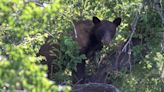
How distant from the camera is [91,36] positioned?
8000 mm

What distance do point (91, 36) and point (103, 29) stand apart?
27cm

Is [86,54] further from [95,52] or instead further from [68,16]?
[68,16]

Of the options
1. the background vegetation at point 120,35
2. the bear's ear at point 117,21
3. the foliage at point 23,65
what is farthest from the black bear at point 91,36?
the foliage at point 23,65

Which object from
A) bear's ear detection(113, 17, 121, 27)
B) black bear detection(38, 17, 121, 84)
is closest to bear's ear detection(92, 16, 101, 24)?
black bear detection(38, 17, 121, 84)

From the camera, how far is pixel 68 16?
7.31 meters

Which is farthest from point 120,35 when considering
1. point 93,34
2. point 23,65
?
point 23,65

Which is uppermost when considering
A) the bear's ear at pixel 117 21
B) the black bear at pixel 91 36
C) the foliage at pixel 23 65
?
the foliage at pixel 23 65

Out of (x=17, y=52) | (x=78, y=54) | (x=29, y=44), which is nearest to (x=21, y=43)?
(x=29, y=44)

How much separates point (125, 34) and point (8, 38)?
1.93 meters

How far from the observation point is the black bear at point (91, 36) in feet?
24.6

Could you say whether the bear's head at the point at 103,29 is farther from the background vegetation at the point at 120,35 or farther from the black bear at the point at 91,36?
the background vegetation at the point at 120,35

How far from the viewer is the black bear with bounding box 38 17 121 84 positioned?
7.51 metres

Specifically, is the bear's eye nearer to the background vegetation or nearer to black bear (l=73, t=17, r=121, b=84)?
black bear (l=73, t=17, r=121, b=84)

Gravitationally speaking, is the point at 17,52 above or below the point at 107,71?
above
